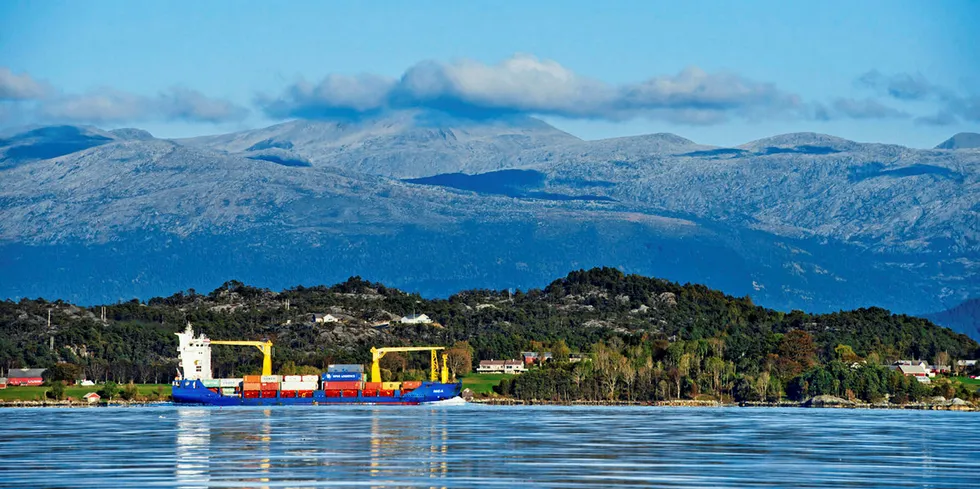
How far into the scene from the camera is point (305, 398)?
7785 inches

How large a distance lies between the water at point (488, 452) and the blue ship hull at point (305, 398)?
191 ft

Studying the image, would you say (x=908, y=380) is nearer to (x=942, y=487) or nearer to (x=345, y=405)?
(x=345, y=405)

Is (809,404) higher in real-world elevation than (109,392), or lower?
lower

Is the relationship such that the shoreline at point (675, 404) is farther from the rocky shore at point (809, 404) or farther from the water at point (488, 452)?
the water at point (488, 452)

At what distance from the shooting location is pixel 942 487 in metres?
68.9

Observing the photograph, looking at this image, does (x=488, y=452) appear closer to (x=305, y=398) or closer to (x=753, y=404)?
(x=753, y=404)

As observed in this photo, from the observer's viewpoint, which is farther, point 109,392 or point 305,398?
point 305,398

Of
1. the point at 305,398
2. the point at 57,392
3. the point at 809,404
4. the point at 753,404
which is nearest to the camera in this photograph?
the point at 809,404

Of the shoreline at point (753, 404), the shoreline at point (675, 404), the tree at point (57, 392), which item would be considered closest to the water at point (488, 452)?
the shoreline at point (675, 404)

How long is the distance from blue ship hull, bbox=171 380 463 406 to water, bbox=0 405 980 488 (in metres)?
58.2

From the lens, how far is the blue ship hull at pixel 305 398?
634ft

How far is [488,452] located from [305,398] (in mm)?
113740

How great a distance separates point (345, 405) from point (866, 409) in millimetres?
63499

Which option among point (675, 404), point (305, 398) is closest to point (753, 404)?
point (675, 404)
